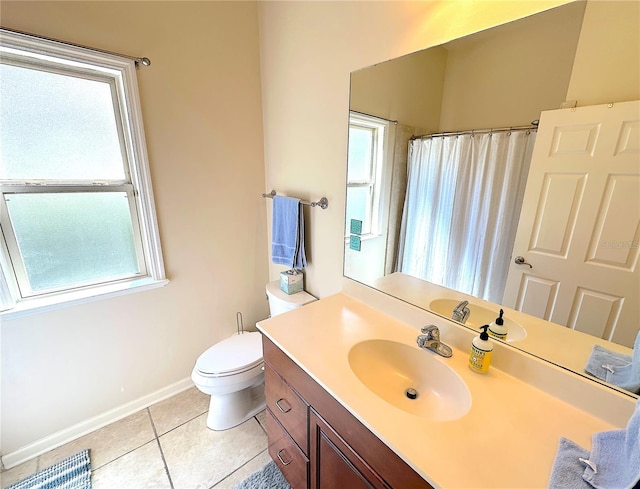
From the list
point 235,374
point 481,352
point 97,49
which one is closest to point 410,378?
point 481,352

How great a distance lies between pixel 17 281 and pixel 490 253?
7.14 ft

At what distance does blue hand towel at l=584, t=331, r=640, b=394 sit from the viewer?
69cm

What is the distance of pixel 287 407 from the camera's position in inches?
42.9

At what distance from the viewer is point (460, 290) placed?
105 centimetres

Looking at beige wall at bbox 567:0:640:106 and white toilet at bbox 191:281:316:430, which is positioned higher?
beige wall at bbox 567:0:640:106

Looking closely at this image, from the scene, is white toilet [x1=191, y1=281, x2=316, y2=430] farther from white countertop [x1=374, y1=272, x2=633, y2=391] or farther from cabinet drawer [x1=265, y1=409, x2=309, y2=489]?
white countertop [x1=374, y1=272, x2=633, y2=391]

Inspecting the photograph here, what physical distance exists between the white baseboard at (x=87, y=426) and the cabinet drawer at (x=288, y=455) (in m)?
0.98

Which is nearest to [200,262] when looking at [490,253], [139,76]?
[139,76]

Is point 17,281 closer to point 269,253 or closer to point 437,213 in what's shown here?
point 269,253

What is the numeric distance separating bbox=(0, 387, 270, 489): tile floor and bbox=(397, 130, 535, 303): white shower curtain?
53.1 inches

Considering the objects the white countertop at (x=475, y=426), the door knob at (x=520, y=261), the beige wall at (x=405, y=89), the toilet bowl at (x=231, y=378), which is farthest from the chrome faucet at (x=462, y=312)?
the toilet bowl at (x=231, y=378)

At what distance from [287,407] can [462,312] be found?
80 cm

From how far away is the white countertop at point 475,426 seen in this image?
1.95ft

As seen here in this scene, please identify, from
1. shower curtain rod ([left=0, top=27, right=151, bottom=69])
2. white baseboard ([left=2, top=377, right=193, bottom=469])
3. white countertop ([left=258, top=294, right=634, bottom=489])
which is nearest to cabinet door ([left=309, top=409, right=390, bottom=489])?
white countertop ([left=258, top=294, right=634, bottom=489])
